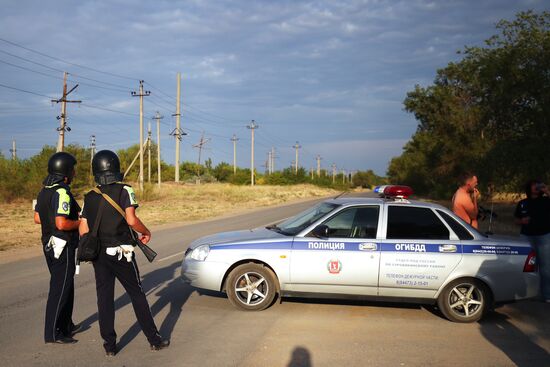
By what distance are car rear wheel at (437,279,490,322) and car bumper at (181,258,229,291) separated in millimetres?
2868

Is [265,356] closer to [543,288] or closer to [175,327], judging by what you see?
[175,327]

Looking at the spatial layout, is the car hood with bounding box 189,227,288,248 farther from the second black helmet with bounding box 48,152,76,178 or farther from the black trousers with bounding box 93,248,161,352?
the second black helmet with bounding box 48,152,76,178

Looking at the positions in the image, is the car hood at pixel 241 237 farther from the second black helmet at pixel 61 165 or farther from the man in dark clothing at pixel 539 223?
the man in dark clothing at pixel 539 223

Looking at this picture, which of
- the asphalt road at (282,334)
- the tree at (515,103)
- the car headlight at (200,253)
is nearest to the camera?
the asphalt road at (282,334)

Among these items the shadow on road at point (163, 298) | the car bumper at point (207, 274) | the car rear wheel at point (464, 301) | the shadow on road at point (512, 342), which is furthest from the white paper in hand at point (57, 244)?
the shadow on road at point (512, 342)

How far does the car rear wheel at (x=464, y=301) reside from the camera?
21.8 feet

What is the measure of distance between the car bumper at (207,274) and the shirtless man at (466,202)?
3668mm

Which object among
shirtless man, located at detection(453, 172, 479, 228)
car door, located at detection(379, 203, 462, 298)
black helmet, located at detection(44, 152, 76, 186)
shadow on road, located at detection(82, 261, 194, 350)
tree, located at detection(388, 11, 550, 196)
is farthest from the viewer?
tree, located at detection(388, 11, 550, 196)

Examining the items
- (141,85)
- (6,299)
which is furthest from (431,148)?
(6,299)

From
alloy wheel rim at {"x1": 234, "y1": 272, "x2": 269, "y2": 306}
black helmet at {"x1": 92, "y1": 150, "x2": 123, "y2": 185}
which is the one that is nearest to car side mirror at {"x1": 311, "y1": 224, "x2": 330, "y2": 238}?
alloy wheel rim at {"x1": 234, "y1": 272, "x2": 269, "y2": 306}

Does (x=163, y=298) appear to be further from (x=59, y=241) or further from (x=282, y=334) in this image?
(x=59, y=241)

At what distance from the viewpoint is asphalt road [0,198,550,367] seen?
5.07m

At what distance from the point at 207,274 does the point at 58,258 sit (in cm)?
211

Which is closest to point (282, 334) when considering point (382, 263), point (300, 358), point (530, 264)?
point (300, 358)
